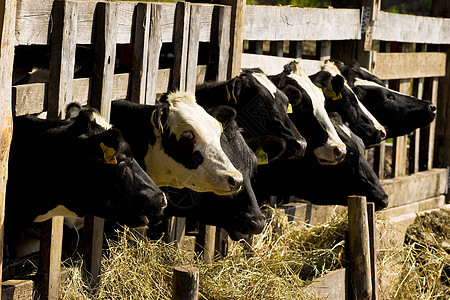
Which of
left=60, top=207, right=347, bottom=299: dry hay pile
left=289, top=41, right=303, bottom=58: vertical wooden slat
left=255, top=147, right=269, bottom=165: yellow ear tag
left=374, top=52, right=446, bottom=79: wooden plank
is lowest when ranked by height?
left=60, top=207, right=347, bottom=299: dry hay pile

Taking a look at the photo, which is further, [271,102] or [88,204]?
[271,102]

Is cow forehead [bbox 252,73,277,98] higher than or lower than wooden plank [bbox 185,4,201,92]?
lower

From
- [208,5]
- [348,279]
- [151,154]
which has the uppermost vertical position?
[208,5]

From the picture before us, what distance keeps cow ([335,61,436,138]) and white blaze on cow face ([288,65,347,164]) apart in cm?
115

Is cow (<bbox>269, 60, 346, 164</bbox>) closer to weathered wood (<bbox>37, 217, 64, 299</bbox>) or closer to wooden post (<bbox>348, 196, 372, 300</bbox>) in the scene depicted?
wooden post (<bbox>348, 196, 372, 300</bbox>)

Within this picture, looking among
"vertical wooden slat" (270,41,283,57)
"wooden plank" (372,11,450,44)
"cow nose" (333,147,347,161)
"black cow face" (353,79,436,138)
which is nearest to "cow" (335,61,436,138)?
"black cow face" (353,79,436,138)

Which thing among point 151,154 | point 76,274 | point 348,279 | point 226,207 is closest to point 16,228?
point 76,274

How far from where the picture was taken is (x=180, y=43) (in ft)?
18.5

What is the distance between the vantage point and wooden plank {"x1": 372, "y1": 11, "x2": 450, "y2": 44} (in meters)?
8.85

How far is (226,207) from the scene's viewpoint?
5391 millimetres

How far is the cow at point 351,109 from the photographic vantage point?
6910 millimetres

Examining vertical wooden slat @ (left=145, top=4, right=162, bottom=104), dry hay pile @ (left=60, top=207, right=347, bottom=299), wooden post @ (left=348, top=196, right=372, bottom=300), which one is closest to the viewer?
dry hay pile @ (left=60, top=207, right=347, bottom=299)

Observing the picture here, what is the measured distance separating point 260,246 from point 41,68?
2.35 meters

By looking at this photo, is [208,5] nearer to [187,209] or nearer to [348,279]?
[187,209]
